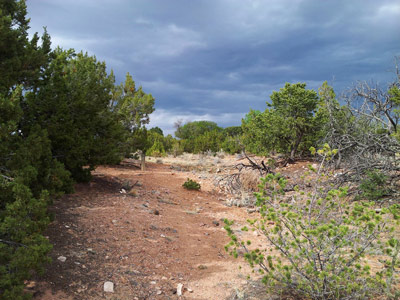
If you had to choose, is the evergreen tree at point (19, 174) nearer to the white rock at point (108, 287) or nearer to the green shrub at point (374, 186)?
the white rock at point (108, 287)

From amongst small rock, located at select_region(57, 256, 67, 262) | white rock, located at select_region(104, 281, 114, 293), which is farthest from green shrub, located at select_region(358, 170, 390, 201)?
small rock, located at select_region(57, 256, 67, 262)

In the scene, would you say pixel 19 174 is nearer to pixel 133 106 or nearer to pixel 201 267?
pixel 201 267

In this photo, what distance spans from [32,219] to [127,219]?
10.1ft

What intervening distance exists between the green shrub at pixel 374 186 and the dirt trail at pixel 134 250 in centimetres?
309

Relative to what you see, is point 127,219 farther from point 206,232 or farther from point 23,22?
point 23,22

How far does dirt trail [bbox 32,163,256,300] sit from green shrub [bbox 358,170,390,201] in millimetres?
3087

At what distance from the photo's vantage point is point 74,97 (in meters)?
7.84

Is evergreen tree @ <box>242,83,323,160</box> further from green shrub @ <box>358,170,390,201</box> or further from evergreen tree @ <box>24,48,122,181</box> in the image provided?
evergreen tree @ <box>24,48,122,181</box>

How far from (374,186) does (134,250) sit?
5.91 m

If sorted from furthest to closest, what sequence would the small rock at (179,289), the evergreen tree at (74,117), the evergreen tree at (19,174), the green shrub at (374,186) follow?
the green shrub at (374,186) → the evergreen tree at (74,117) → the small rock at (179,289) → the evergreen tree at (19,174)

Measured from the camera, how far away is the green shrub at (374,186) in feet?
25.9

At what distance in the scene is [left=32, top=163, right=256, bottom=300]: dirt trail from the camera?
4.43 metres

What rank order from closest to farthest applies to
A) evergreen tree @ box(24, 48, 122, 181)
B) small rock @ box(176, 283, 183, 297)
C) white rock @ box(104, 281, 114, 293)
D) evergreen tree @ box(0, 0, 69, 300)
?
evergreen tree @ box(0, 0, 69, 300) → white rock @ box(104, 281, 114, 293) → small rock @ box(176, 283, 183, 297) → evergreen tree @ box(24, 48, 122, 181)

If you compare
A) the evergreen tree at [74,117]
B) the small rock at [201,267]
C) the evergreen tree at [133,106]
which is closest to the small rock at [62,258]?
the small rock at [201,267]
